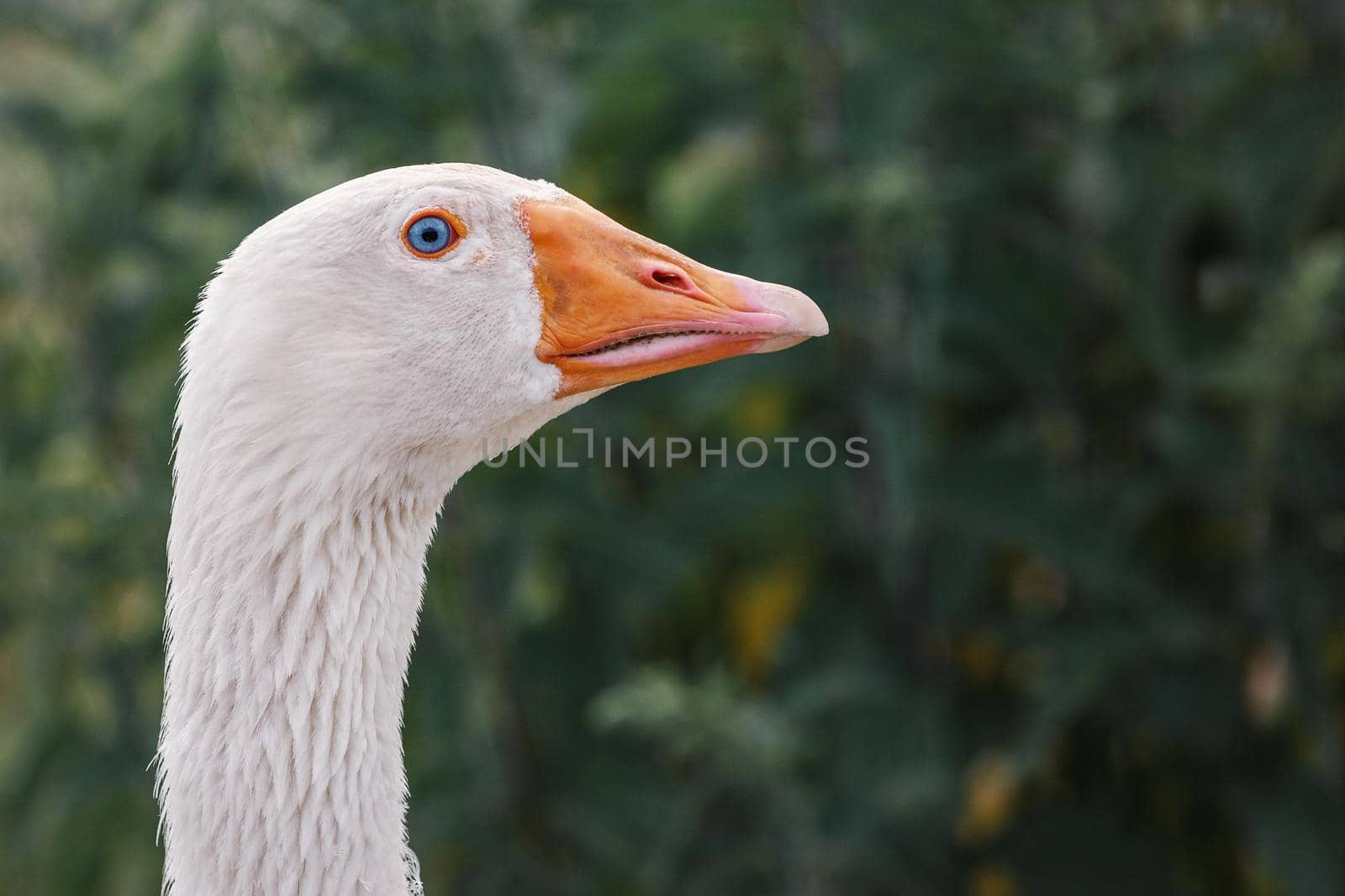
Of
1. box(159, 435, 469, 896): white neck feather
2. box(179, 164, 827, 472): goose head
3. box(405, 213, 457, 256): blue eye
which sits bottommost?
box(159, 435, 469, 896): white neck feather

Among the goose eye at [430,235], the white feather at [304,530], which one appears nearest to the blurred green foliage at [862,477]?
the white feather at [304,530]

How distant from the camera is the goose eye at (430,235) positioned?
7.23ft

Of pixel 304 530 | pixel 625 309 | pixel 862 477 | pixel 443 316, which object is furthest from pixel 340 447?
pixel 862 477

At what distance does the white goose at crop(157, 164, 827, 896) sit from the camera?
212cm

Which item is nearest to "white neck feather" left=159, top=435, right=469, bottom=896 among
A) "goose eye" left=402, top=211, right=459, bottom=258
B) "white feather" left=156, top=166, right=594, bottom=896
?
"white feather" left=156, top=166, right=594, bottom=896

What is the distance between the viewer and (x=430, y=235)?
222 cm

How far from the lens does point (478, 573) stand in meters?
3.97

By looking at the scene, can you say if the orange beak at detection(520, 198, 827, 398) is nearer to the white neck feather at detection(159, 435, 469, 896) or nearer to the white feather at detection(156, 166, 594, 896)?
the white feather at detection(156, 166, 594, 896)

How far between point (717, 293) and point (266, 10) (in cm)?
211

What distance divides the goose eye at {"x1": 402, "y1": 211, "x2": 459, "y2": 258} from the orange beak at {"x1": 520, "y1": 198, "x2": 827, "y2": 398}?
0.14 meters

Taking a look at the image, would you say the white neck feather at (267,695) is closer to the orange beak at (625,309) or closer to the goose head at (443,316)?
the goose head at (443,316)

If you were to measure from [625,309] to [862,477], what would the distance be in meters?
1.94

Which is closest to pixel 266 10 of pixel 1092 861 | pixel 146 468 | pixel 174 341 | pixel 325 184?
pixel 325 184

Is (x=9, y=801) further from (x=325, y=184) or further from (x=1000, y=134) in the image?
(x=1000, y=134)
